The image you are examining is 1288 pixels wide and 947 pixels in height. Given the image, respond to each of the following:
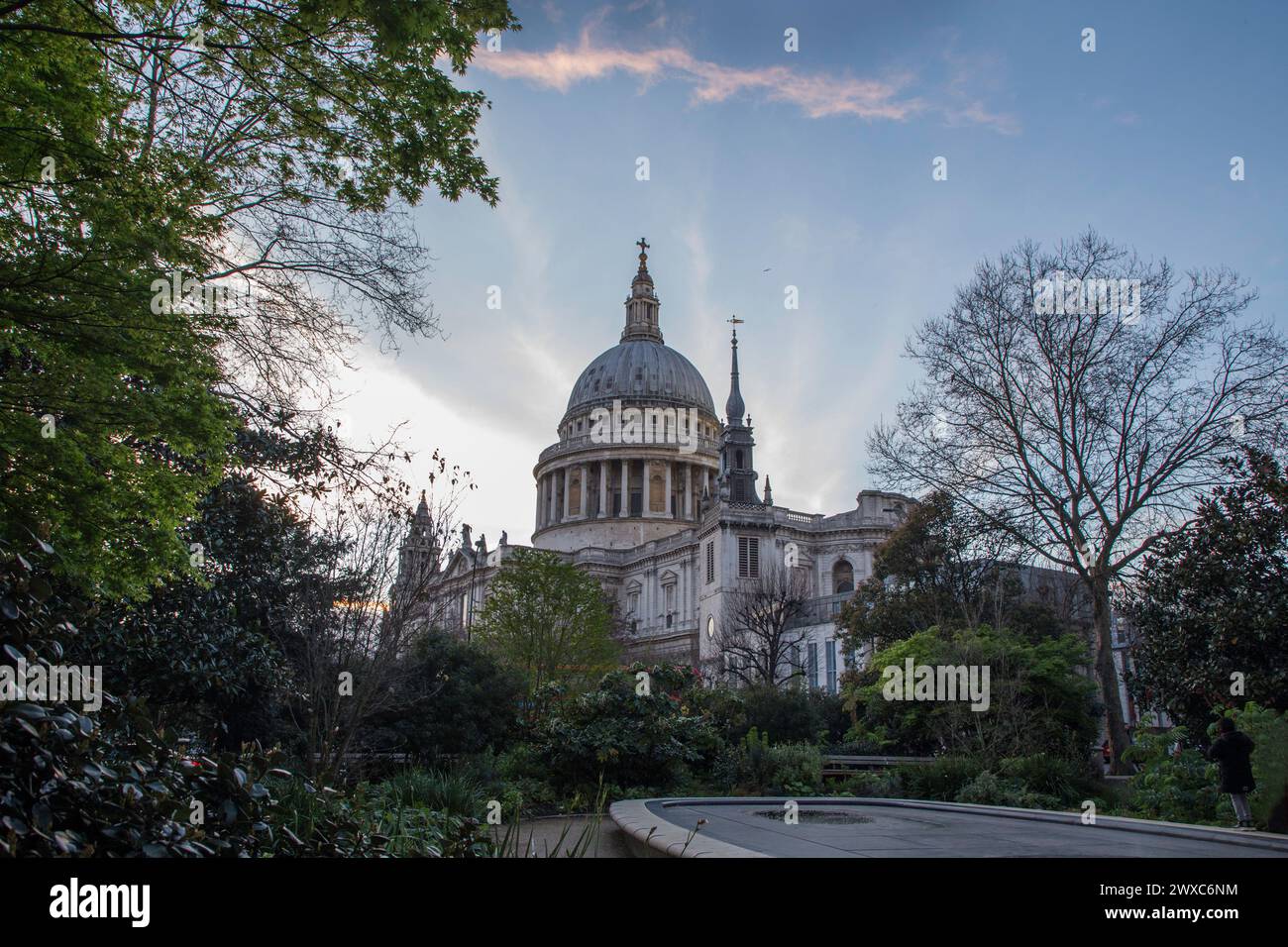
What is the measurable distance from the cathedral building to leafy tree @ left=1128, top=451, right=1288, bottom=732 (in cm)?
1710

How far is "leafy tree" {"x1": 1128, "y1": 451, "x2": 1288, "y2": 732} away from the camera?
626 inches

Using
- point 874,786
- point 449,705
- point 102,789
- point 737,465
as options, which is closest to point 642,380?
point 737,465

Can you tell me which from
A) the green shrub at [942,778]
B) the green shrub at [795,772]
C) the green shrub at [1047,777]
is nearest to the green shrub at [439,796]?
the green shrub at [795,772]

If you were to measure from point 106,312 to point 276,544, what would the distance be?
9.99 metres

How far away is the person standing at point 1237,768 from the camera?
1188cm

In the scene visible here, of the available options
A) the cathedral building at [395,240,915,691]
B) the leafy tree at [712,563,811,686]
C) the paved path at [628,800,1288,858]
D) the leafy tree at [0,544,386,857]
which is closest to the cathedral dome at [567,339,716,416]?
the cathedral building at [395,240,915,691]

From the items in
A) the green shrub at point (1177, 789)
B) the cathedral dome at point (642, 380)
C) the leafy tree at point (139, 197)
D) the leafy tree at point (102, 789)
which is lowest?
the green shrub at point (1177, 789)

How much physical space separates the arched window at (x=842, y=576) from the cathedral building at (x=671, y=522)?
9 centimetres

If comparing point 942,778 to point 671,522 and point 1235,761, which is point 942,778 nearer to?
point 1235,761

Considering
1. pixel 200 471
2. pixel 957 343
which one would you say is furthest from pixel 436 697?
pixel 957 343

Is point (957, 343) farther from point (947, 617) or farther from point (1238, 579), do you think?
point (947, 617)

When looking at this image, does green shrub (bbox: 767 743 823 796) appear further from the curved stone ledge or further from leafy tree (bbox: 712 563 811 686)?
leafy tree (bbox: 712 563 811 686)

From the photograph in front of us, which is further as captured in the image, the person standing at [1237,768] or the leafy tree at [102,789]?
the person standing at [1237,768]

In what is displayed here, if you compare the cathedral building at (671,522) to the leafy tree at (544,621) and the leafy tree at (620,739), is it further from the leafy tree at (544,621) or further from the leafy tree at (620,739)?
the leafy tree at (620,739)
